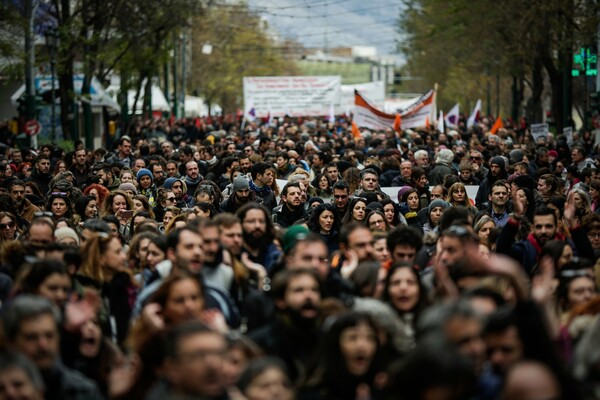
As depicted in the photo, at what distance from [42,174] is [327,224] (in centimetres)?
828

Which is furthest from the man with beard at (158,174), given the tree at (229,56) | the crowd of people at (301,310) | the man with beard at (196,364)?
the tree at (229,56)

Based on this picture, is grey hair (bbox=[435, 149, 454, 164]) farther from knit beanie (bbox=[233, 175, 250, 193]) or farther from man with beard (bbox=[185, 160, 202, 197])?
knit beanie (bbox=[233, 175, 250, 193])

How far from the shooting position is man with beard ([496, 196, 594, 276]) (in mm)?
13039

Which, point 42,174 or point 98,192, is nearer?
point 98,192

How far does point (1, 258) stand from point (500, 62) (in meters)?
42.4

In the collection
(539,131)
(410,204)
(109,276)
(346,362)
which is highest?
(346,362)

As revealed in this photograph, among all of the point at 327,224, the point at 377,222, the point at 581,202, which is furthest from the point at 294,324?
the point at 581,202

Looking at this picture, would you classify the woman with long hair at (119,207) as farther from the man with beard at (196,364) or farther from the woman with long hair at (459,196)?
the man with beard at (196,364)

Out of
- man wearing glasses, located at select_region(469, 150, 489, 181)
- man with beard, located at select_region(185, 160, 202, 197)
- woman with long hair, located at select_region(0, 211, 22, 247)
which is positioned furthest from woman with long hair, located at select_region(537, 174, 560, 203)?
woman with long hair, located at select_region(0, 211, 22, 247)

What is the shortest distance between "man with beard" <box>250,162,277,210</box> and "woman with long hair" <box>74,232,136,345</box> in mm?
7951

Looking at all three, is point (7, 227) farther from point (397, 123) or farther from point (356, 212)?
point (397, 123)

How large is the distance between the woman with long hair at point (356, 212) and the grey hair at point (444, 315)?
860 cm

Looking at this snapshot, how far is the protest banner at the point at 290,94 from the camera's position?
5019cm

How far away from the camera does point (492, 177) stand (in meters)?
20.6
